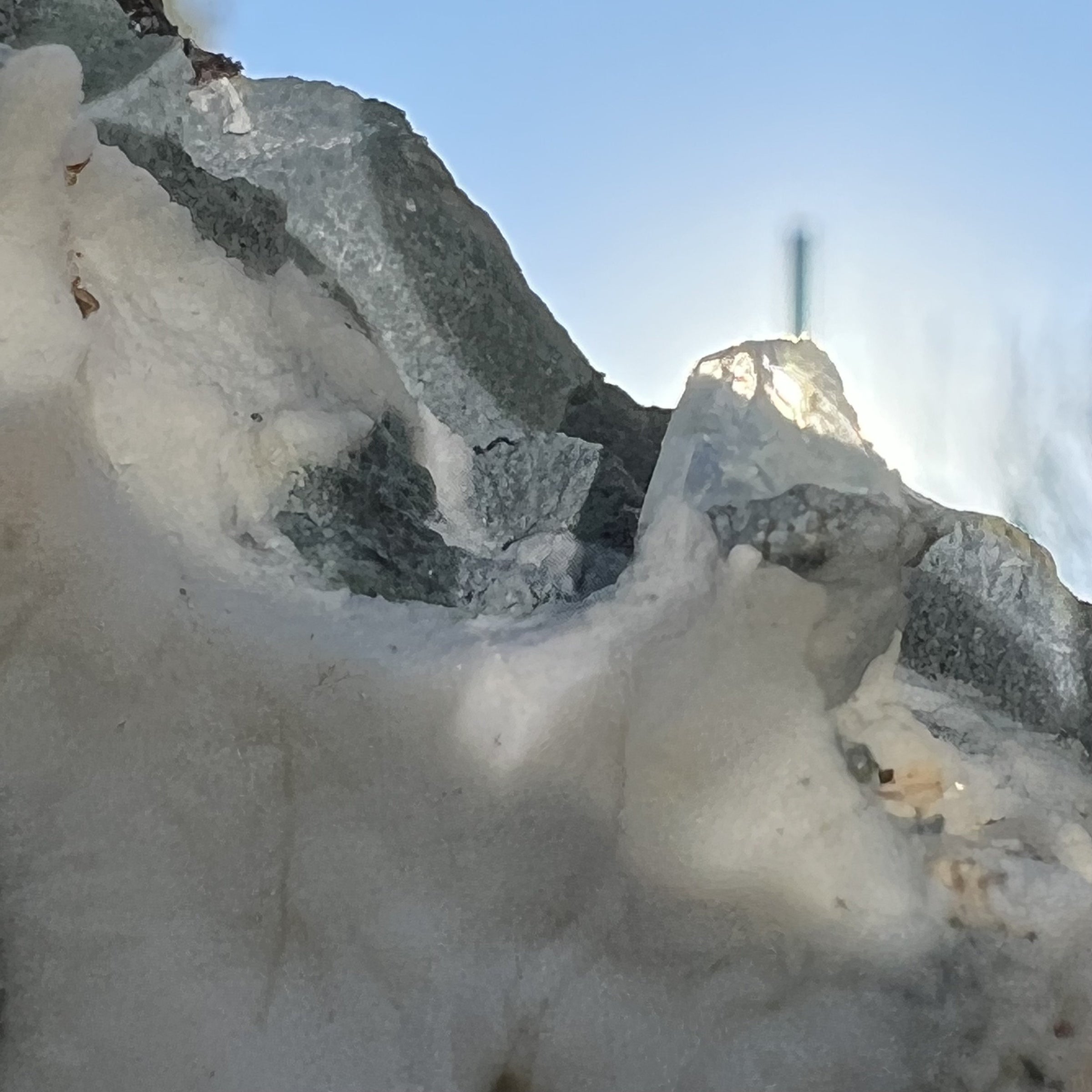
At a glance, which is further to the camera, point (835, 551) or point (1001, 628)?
point (1001, 628)

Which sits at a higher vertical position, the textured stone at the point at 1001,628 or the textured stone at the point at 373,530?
the textured stone at the point at 1001,628

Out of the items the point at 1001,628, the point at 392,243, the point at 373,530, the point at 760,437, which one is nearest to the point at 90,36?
the point at 392,243

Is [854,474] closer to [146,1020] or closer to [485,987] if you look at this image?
[485,987]

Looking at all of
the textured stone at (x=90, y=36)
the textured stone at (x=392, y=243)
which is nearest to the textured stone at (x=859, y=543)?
the textured stone at (x=392, y=243)

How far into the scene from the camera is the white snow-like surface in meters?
0.62

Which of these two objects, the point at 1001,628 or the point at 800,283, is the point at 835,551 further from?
the point at 800,283

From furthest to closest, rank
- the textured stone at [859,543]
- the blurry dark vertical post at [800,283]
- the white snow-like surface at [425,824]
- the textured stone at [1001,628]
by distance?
the blurry dark vertical post at [800,283] < the textured stone at [1001,628] < the textured stone at [859,543] < the white snow-like surface at [425,824]

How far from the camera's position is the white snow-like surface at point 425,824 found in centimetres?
62

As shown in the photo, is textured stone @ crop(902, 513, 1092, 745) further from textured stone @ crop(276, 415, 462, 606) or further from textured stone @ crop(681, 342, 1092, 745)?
textured stone @ crop(276, 415, 462, 606)

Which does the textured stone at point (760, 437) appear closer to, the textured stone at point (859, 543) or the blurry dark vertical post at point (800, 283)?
the textured stone at point (859, 543)

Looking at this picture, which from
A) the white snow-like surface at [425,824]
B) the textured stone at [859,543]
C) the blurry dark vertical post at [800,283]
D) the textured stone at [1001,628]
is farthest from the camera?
the blurry dark vertical post at [800,283]

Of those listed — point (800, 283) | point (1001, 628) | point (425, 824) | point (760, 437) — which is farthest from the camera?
point (800, 283)

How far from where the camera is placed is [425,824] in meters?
0.66

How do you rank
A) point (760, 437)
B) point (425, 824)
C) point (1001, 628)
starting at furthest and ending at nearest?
point (1001, 628) < point (760, 437) < point (425, 824)
